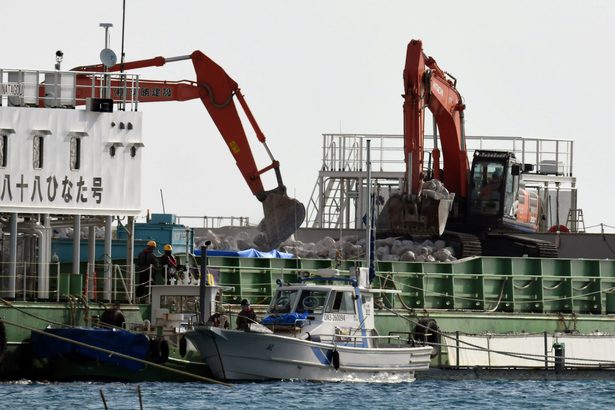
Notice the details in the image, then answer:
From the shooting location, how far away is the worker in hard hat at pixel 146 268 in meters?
46.9

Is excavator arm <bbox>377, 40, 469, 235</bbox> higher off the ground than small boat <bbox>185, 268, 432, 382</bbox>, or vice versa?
excavator arm <bbox>377, 40, 469, 235</bbox>

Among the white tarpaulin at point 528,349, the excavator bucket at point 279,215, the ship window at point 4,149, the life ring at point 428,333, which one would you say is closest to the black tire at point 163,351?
the ship window at point 4,149

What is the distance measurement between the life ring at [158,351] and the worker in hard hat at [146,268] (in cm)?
295

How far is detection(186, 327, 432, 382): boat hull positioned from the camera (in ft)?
141

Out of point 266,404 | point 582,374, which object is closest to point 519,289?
point 582,374

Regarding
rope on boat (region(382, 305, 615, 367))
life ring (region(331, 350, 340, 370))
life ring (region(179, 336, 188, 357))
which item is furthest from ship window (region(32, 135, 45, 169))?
rope on boat (region(382, 305, 615, 367))

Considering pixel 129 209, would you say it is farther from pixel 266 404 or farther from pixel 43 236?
pixel 266 404

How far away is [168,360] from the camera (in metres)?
44.1

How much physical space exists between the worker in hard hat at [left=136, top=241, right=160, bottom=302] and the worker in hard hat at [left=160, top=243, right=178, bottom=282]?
157 mm

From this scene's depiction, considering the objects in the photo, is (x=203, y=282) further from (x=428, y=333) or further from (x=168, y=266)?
(x=428, y=333)

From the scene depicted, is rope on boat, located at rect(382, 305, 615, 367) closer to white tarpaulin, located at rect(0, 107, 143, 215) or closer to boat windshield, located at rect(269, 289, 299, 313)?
boat windshield, located at rect(269, 289, 299, 313)

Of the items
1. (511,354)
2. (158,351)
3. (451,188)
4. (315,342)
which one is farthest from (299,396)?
(451,188)

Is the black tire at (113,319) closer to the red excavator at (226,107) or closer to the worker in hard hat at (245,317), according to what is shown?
the worker in hard hat at (245,317)

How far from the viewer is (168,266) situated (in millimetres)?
46875
